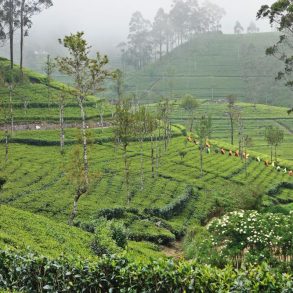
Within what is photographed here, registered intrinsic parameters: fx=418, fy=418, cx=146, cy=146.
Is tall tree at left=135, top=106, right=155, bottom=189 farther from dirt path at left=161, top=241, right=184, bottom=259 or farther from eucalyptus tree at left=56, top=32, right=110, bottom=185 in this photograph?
dirt path at left=161, top=241, right=184, bottom=259

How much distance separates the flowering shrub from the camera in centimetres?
2509

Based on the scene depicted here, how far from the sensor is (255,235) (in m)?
25.6

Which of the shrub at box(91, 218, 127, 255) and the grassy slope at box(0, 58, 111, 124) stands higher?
the grassy slope at box(0, 58, 111, 124)

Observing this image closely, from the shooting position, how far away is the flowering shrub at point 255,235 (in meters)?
25.1

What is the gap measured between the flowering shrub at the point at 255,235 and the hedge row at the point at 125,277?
38.4 feet

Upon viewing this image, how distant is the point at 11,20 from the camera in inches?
3723

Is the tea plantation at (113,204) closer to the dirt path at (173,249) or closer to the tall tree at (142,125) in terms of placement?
the dirt path at (173,249)

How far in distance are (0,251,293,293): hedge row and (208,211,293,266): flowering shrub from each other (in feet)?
38.4

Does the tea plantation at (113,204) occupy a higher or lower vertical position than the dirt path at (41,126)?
lower

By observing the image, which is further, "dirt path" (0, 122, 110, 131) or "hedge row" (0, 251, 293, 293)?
"dirt path" (0, 122, 110, 131)

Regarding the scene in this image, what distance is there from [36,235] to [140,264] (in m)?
13.1

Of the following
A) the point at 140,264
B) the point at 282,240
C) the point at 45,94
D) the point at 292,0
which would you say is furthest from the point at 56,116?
the point at 140,264

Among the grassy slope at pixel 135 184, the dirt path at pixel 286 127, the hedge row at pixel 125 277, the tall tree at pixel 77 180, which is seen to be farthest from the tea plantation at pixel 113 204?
the dirt path at pixel 286 127

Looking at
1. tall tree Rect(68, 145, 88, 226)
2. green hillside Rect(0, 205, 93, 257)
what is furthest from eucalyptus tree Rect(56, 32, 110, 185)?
green hillside Rect(0, 205, 93, 257)
